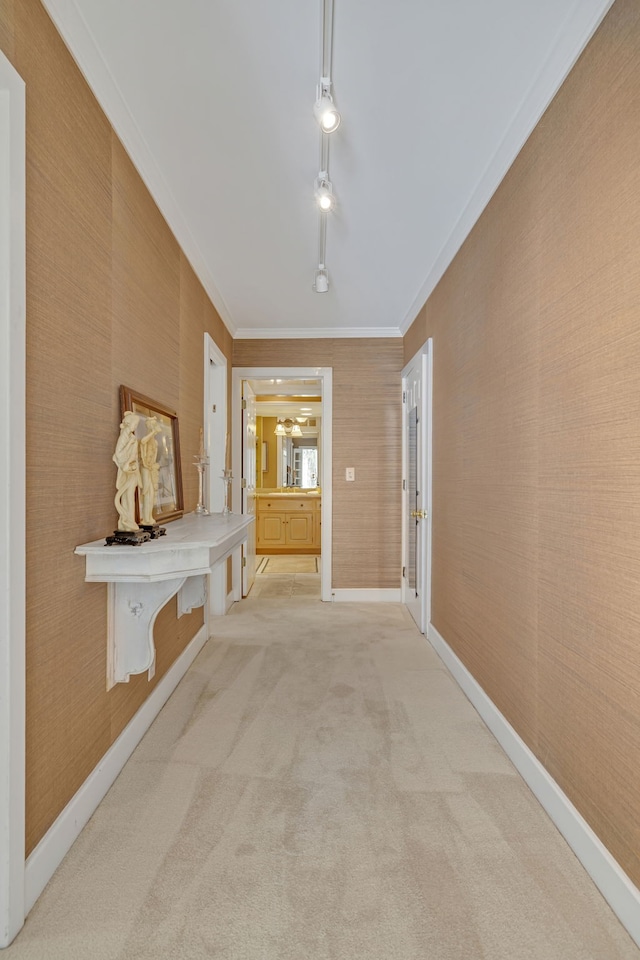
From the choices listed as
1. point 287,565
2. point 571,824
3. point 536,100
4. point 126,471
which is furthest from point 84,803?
point 287,565

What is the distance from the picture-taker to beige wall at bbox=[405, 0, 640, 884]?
1317 mm

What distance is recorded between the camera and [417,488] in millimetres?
4004

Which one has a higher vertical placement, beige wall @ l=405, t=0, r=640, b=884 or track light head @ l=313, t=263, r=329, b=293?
track light head @ l=313, t=263, r=329, b=293

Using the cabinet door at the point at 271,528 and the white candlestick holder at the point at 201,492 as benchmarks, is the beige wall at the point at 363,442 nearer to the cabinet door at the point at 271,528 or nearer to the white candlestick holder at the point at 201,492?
the white candlestick holder at the point at 201,492

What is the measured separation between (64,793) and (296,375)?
12.5 ft

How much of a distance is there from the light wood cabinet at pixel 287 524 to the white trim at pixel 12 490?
578 centimetres

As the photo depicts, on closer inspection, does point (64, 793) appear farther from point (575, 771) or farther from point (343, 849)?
point (575, 771)

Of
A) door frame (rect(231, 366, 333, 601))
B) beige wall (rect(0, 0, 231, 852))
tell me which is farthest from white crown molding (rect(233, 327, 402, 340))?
beige wall (rect(0, 0, 231, 852))

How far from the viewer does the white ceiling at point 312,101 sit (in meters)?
1.48

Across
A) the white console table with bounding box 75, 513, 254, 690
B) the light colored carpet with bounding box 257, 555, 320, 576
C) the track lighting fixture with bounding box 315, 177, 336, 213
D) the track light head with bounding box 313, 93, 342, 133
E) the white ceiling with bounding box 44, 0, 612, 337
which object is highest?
the white ceiling with bounding box 44, 0, 612, 337

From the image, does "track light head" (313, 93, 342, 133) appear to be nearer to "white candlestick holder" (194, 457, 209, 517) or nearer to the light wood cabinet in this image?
"white candlestick holder" (194, 457, 209, 517)

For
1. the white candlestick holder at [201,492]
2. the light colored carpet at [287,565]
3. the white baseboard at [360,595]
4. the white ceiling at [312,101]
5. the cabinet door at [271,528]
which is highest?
the white ceiling at [312,101]

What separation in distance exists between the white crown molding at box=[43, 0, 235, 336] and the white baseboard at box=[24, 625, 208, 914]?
7.67ft

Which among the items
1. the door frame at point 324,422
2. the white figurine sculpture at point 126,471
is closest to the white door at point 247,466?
the door frame at point 324,422
